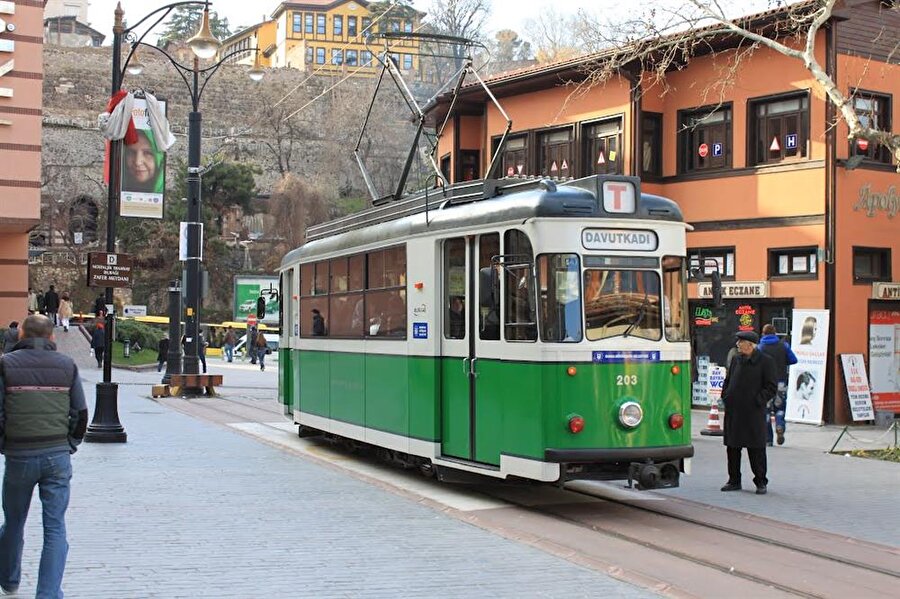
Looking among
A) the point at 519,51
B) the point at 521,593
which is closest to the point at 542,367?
the point at 521,593

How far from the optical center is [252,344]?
1988 inches

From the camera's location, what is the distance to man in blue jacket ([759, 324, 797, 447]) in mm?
16469

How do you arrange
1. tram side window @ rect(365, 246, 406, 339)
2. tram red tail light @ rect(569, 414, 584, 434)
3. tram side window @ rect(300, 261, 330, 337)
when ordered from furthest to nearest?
tram side window @ rect(300, 261, 330, 337) < tram side window @ rect(365, 246, 406, 339) < tram red tail light @ rect(569, 414, 584, 434)

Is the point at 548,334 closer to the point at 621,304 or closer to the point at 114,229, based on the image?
the point at 621,304

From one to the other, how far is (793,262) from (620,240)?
13.8 m

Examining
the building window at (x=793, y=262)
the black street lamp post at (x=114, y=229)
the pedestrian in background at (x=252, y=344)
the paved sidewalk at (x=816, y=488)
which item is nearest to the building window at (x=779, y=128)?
the building window at (x=793, y=262)

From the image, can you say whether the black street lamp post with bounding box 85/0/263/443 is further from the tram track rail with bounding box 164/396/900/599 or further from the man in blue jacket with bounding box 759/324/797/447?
the man in blue jacket with bounding box 759/324/797/447

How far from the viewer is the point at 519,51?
331ft

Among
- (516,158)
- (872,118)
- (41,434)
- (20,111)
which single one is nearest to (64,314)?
(20,111)

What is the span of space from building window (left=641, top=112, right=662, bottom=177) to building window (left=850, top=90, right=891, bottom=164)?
14.8 ft

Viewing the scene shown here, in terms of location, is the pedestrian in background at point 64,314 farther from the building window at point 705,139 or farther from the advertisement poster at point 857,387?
the advertisement poster at point 857,387

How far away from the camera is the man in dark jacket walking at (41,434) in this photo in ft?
22.2

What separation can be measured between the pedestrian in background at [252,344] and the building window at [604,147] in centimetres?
2357

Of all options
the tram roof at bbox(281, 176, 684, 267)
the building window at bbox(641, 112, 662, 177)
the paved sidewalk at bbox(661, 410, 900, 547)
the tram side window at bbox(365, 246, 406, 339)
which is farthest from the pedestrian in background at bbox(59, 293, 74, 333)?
the tram roof at bbox(281, 176, 684, 267)
